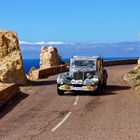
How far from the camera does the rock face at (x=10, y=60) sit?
32.8 m

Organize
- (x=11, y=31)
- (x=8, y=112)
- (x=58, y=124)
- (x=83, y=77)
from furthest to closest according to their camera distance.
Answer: (x=11, y=31) < (x=83, y=77) < (x=8, y=112) < (x=58, y=124)

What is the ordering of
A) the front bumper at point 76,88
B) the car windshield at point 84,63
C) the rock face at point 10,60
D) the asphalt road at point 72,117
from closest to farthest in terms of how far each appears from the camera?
the asphalt road at point 72,117 → the front bumper at point 76,88 → the car windshield at point 84,63 → the rock face at point 10,60

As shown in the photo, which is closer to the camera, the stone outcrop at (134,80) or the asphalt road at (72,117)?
the asphalt road at (72,117)

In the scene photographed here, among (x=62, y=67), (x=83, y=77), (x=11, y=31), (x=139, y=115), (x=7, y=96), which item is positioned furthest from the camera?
(x=62, y=67)

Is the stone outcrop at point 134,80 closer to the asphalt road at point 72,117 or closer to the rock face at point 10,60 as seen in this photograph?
the asphalt road at point 72,117

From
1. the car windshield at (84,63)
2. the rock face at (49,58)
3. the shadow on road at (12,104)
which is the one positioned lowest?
the rock face at (49,58)

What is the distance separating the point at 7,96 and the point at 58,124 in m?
7.84

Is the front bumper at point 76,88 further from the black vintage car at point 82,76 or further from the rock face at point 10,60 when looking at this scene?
the rock face at point 10,60

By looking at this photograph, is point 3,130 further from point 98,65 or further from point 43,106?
point 98,65

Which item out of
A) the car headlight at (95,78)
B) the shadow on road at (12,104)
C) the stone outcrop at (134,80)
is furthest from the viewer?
the stone outcrop at (134,80)

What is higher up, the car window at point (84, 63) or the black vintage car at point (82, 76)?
the car window at point (84, 63)

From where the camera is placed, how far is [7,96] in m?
23.8

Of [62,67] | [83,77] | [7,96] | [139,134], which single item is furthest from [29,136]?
[62,67]

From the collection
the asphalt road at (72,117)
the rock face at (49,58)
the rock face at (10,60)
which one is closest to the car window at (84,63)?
the asphalt road at (72,117)
